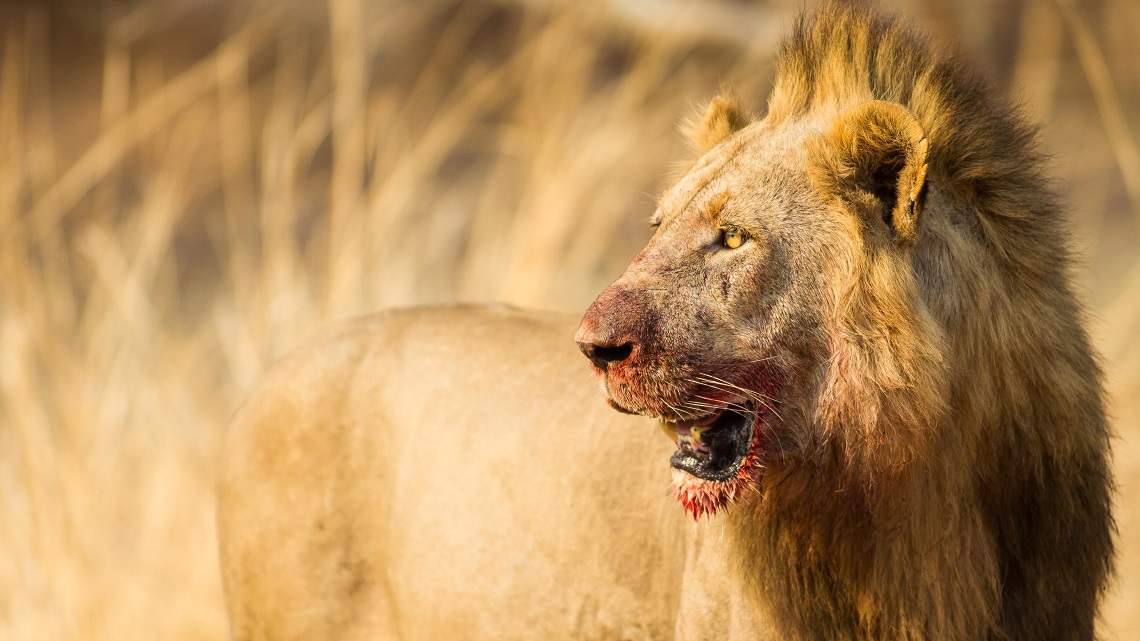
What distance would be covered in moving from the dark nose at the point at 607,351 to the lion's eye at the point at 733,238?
27 centimetres

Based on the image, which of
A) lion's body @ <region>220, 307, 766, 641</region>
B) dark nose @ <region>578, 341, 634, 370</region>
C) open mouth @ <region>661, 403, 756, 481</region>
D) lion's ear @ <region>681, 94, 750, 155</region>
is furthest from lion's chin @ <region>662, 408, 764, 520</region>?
lion's ear @ <region>681, 94, 750, 155</region>

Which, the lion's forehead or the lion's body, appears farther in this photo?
the lion's body

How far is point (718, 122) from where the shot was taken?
2545 mm

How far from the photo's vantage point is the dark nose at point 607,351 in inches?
77.5

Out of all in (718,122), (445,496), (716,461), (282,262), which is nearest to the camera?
(716,461)

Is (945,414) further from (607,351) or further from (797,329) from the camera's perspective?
(607,351)

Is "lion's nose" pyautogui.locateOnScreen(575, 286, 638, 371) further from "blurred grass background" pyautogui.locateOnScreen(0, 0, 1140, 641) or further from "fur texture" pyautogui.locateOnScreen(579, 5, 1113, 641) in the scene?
"blurred grass background" pyautogui.locateOnScreen(0, 0, 1140, 641)

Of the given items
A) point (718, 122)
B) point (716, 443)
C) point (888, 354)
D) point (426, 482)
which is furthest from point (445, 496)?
point (888, 354)

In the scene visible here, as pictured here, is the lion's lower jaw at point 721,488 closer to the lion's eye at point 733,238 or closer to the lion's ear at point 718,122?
the lion's eye at point 733,238

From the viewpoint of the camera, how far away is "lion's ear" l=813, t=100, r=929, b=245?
1.95m

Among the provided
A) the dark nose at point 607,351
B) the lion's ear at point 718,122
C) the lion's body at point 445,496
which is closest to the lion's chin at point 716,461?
the dark nose at point 607,351

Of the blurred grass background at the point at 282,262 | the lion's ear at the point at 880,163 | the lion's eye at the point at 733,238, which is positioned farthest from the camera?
the blurred grass background at the point at 282,262

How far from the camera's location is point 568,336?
114 inches

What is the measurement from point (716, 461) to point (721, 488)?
2.8 inches
